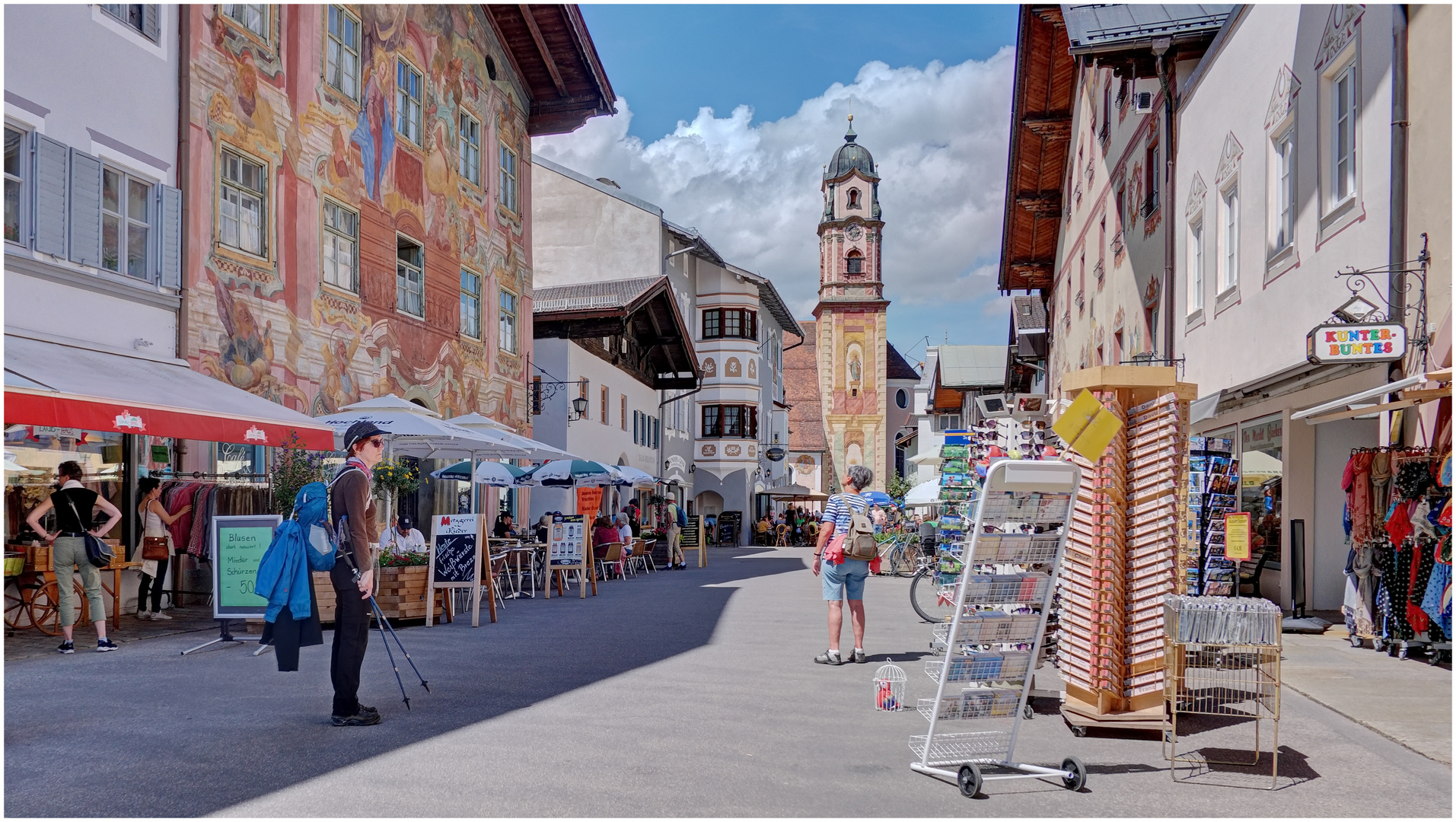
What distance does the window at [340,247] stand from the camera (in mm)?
18031

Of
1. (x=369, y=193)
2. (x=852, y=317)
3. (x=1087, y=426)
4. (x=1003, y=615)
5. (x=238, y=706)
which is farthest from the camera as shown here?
(x=852, y=317)

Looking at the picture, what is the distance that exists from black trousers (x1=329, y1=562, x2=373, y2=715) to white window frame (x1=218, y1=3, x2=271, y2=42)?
10.8 meters

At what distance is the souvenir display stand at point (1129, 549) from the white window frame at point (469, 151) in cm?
1802

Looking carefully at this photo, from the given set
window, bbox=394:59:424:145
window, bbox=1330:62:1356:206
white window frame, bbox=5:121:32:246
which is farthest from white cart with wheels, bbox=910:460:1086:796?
window, bbox=394:59:424:145

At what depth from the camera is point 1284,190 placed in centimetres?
1391

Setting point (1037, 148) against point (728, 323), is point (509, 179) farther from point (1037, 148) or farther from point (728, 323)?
point (728, 323)

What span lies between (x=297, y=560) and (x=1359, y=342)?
839cm

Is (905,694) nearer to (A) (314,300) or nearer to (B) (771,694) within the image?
(B) (771,694)

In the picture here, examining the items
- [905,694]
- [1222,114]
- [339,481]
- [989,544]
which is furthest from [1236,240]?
[339,481]

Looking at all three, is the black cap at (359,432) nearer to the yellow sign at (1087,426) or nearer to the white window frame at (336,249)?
the yellow sign at (1087,426)

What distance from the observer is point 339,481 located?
733 cm

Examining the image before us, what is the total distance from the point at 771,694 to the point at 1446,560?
5.41m

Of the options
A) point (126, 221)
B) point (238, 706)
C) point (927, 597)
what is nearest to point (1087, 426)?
point (238, 706)

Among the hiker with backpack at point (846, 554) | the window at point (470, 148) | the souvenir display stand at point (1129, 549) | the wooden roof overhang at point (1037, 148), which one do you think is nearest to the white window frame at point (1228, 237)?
the wooden roof overhang at point (1037, 148)
